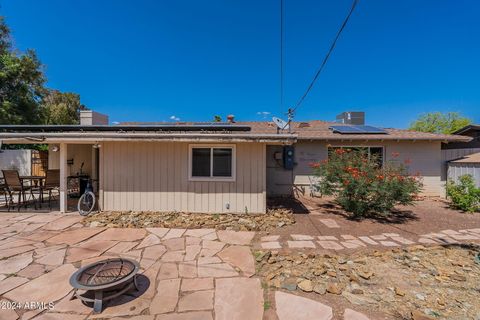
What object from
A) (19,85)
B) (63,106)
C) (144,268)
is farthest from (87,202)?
(63,106)

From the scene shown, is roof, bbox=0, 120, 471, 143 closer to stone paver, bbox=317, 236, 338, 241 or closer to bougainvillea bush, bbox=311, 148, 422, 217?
bougainvillea bush, bbox=311, 148, 422, 217

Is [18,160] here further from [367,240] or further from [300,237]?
[367,240]

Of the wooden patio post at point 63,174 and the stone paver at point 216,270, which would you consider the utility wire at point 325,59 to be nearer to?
the stone paver at point 216,270

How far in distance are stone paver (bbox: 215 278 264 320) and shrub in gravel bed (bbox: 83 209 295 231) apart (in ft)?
7.86

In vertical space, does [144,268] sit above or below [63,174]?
below

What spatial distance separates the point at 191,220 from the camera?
628cm

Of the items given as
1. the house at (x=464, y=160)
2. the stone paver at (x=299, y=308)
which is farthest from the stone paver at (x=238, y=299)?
the house at (x=464, y=160)

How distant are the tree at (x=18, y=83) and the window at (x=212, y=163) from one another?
13.6m

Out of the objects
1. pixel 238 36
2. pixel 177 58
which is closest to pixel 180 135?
pixel 238 36

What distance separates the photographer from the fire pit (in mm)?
2657

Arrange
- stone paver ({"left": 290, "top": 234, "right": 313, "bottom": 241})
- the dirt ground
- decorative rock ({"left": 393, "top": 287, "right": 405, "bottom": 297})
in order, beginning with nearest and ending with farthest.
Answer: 1. decorative rock ({"left": 393, "top": 287, "right": 405, "bottom": 297})
2. stone paver ({"left": 290, "top": 234, "right": 313, "bottom": 241})
3. the dirt ground

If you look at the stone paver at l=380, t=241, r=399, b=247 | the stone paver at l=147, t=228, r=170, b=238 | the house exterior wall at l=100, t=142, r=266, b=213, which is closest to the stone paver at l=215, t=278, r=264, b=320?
the stone paver at l=147, t=228, r=170, b=238

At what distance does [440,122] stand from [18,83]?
4339cm

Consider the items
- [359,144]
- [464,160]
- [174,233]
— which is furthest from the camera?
[359,144]
